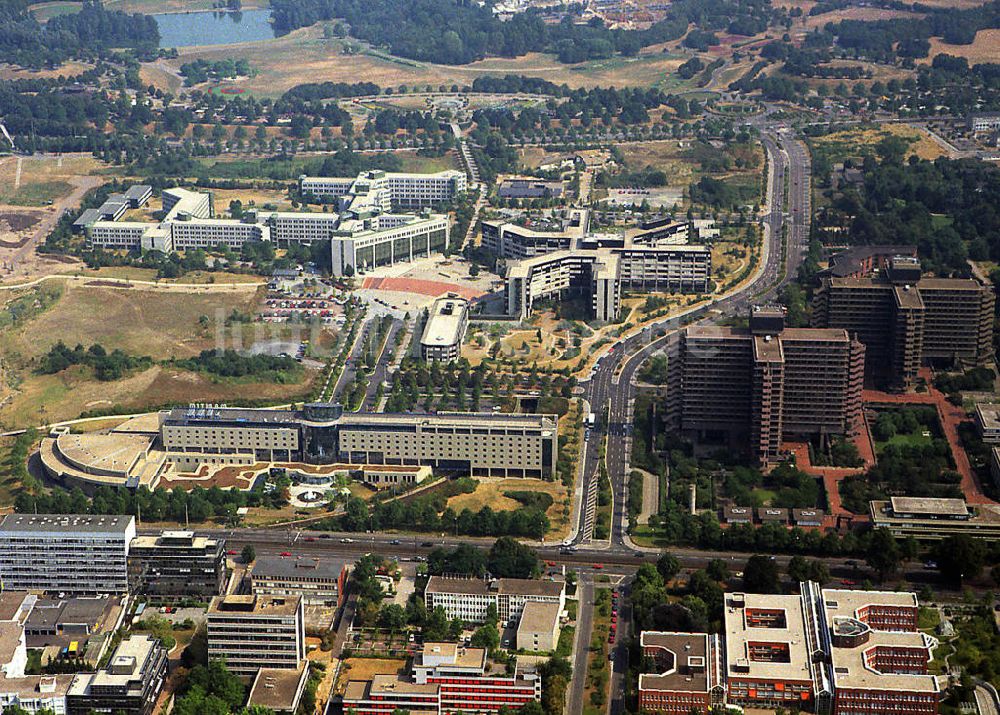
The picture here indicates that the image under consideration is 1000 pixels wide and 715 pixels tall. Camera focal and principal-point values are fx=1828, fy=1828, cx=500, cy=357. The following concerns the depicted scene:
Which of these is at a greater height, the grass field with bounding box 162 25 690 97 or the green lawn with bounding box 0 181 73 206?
the grass field with bounding box 162 25 690 97

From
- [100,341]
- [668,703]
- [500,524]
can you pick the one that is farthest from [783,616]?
[100,341]

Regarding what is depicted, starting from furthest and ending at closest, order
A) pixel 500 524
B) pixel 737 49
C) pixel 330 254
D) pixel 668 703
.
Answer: pixel 737 49 < pixel 330 254 < pixel 500 524 < pixel 668 703

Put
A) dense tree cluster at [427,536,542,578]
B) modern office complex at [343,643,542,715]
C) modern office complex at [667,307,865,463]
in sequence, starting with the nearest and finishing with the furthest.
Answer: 1. modern office complex at [343,643,542,715]
2. dense tree cluster at [427,536,542,578]
3. modern office complex at [667,307,865,463]

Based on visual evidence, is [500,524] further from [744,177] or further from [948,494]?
[744,177]

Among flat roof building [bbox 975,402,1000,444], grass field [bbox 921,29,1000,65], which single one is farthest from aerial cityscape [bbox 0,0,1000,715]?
grass field [bbox 921,29,1000,65]

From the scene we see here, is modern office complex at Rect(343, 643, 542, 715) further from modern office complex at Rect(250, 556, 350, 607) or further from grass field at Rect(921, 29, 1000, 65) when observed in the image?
grass field at Rect(921, 29, 1000, 65)

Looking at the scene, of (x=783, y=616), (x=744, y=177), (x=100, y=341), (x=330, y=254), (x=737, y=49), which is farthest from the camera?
(x=737, y=49)

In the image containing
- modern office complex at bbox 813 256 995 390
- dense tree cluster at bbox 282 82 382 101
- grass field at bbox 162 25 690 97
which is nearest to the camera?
modern office complex at bbox 813 256 995 390
